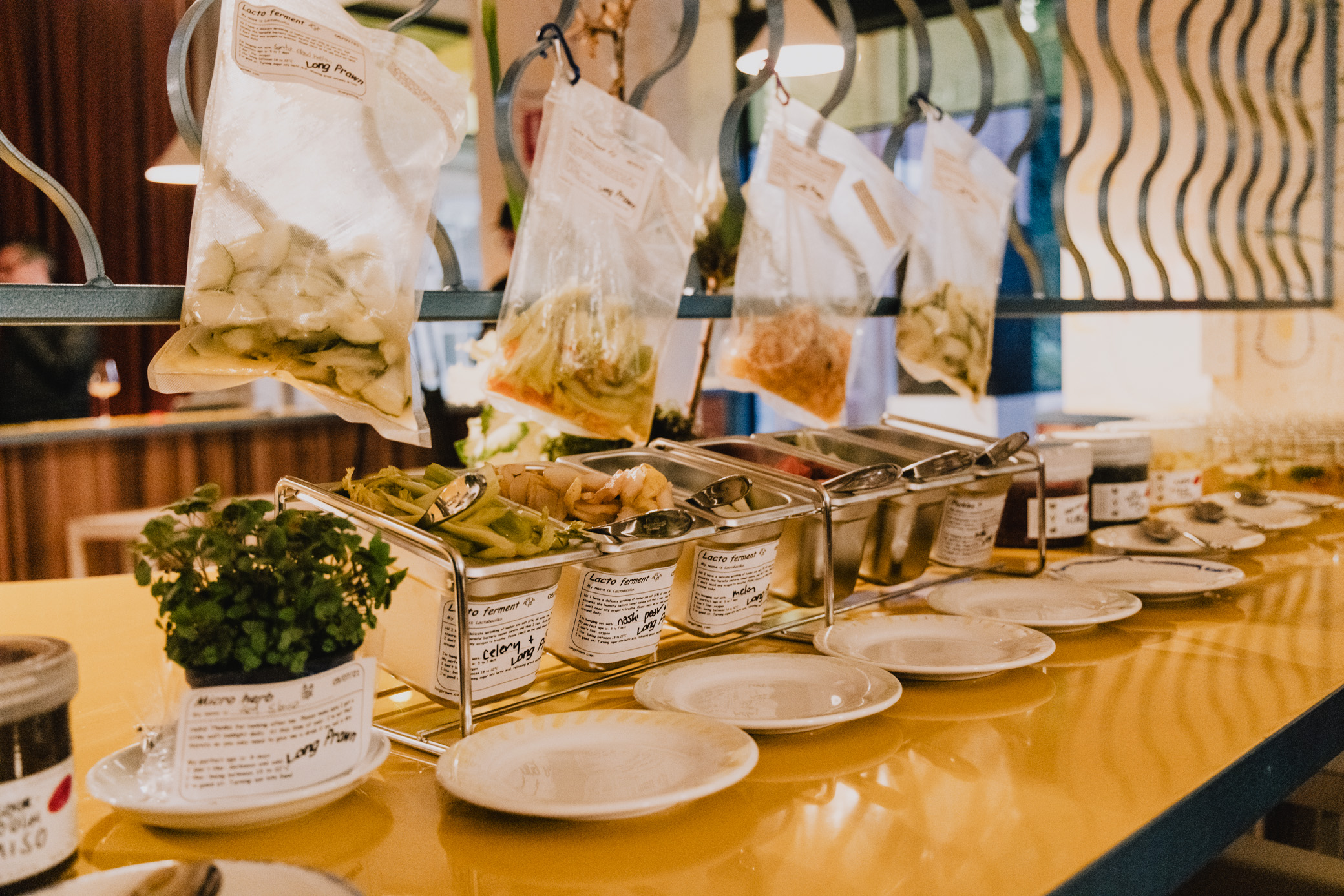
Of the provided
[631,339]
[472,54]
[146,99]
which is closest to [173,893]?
[631,339]

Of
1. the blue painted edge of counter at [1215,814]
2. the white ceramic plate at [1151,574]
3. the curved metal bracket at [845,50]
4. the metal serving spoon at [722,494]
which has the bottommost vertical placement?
the blue painted edge of counter at [1215,814]

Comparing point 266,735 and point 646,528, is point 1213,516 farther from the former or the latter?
point 266,735

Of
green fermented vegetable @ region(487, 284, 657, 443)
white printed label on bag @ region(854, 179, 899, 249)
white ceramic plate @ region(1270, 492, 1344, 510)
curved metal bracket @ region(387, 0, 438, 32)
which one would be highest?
curved metal bracket @ region(387, 0, 438, 32)

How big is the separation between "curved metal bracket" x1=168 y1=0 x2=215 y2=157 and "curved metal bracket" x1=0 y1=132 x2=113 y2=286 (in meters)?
0.11

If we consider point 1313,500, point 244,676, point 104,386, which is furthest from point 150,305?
point 104,386

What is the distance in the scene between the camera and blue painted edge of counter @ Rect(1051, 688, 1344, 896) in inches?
27.1

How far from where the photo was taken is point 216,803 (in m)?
0.69

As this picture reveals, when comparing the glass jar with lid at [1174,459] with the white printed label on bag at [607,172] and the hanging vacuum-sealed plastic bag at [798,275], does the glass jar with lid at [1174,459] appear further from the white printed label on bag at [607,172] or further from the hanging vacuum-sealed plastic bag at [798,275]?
the white printed label on bag at [607,172]

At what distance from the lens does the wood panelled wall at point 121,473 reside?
3869 mm

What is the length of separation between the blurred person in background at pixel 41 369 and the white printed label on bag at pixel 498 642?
17.7 ft

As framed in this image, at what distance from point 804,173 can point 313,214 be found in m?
0.66

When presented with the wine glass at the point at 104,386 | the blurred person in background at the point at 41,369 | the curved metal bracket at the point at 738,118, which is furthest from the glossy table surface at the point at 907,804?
the blurred person in background at the point at 41,369

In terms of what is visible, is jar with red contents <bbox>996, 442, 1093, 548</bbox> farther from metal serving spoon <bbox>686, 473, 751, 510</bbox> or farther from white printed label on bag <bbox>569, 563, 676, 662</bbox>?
white printed label on bag <bbox>569, 563, 676, 662</bbox>

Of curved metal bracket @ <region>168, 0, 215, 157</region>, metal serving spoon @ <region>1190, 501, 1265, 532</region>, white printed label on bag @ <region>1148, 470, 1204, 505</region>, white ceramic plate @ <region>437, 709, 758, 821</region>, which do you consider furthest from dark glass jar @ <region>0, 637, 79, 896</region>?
white printed label on bag @ <region>1148, 470, 1204, 505</region>
